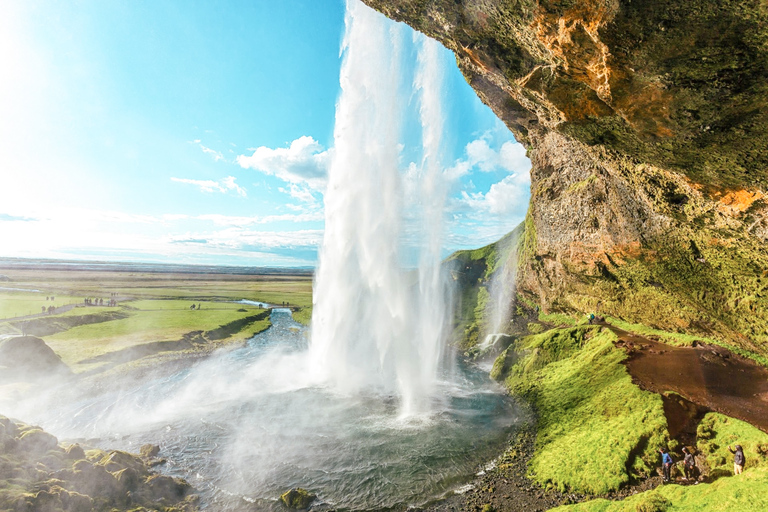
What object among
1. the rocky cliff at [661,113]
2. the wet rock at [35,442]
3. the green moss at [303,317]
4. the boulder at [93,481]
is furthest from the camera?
the green moss at [303,317]

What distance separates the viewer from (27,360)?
25.7 meters

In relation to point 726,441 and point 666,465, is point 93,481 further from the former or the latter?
point 726,441

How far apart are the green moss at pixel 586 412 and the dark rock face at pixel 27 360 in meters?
36.2

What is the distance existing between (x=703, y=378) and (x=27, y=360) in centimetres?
4733

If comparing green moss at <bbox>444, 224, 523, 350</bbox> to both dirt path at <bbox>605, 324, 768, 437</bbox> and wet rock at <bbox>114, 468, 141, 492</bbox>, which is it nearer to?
dirt path at <bbox>605, 324, 768, 437</bbox>

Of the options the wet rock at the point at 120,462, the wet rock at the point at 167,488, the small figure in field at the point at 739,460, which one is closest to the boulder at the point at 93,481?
the wet rock at the point at 120,462

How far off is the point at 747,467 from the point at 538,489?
7.36 m

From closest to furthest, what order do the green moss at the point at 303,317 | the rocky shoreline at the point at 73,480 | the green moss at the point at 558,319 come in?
the rocky shoreline at the point at 73,480 → the green moss at the point at 558,319 → the green moss at the point at 303,317

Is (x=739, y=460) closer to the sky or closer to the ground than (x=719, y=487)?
closer to the sky

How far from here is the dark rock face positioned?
82.1 feet

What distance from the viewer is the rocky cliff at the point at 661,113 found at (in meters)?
6.68

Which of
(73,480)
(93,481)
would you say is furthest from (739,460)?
(73,480)

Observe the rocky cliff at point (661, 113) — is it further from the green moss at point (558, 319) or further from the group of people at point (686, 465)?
the green moss at point (558, 319)

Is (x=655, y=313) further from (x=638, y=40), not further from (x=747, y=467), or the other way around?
(x=638, y=40)
